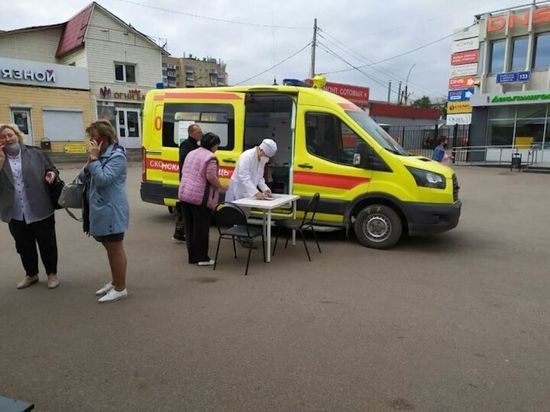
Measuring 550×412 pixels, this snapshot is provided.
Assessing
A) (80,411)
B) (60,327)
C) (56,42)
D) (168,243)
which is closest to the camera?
(80,411)

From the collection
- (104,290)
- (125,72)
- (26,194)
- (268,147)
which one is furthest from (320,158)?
(125,72)

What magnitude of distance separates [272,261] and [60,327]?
2767mm

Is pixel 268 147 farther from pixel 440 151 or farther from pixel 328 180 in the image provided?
pixel 440 151

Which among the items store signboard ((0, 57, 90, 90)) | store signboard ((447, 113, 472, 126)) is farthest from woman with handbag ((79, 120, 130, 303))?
store signboard ((447, 113, 472, 126))

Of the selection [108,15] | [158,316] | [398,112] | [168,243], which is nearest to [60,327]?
[158,316]

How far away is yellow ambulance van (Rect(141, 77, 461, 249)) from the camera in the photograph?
645 centimetres

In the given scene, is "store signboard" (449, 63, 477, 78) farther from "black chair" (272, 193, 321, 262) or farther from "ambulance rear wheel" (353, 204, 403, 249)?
"black chair" (272, 193, 321, 262)

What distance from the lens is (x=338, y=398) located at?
2930 millimetres

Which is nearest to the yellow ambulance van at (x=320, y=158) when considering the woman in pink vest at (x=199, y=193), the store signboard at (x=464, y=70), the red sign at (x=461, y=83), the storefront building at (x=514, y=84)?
the woman in pink vest at (x=199, y=193)

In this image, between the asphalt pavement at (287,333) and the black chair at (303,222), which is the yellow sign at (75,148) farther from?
the black chair at (303,222)

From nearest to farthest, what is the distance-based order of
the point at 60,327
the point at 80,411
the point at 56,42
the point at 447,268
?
the point at 80,411, the point at 60,327, the point at 447,268, the point at 56,42

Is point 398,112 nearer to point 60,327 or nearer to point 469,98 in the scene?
point 469,98

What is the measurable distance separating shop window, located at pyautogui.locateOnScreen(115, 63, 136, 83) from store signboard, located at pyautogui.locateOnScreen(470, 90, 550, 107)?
20.4 metres

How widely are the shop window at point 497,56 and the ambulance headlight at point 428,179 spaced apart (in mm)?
21539
